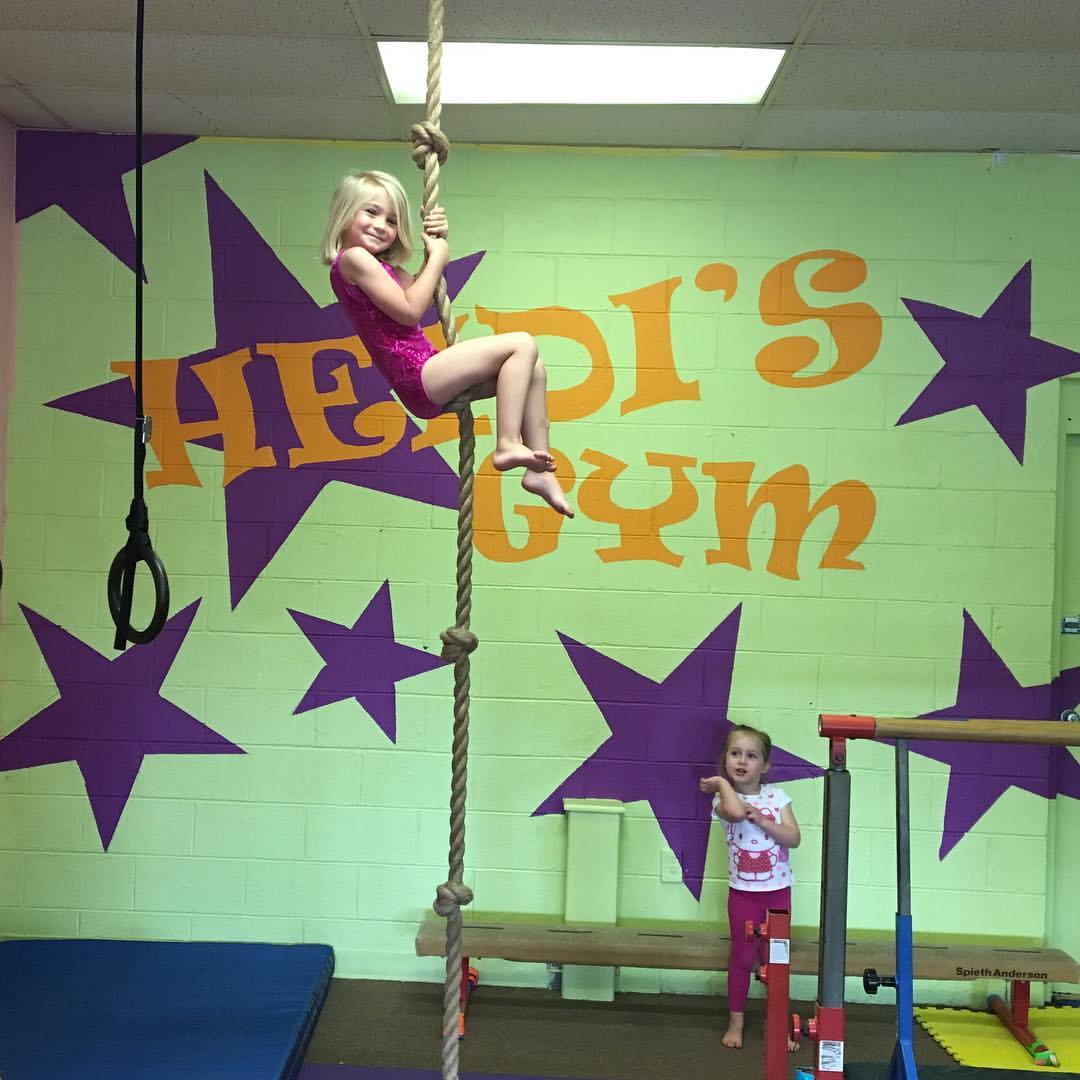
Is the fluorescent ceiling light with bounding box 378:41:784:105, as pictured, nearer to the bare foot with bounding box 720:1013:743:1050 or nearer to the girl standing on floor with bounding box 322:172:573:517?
the girl standing on floor with bounding box 322:172:573:517

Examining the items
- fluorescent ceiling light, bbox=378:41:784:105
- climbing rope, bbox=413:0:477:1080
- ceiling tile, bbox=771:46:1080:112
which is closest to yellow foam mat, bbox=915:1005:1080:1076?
climbing rope, bbox=413:0:477:1080

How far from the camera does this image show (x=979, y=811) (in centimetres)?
353

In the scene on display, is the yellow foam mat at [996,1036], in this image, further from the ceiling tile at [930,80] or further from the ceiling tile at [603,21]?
the ceiling tile at [603,21]

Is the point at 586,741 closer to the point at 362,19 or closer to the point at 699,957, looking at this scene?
the point at 699,957

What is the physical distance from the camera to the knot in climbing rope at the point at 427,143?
5.37 ft

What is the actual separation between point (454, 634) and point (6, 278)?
267 cm

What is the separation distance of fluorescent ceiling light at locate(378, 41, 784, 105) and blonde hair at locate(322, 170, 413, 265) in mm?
1388

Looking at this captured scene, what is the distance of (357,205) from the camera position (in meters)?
1.71

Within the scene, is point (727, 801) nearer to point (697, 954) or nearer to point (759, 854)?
point (759, 854)

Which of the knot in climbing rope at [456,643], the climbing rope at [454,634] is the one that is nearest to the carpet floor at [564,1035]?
the climbing rope at [454,634]

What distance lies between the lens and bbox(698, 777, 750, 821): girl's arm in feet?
10.8

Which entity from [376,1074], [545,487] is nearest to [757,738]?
[376,1074]

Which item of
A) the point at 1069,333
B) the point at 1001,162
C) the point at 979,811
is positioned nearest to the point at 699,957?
the point at 979,811

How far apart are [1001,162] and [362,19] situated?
210 centimetres
